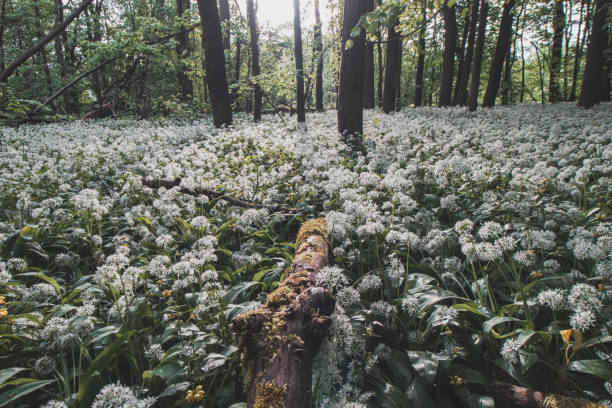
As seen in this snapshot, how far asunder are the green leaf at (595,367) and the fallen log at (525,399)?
24 centimetres

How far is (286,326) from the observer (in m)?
1.88

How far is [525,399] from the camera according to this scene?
69.6 inches

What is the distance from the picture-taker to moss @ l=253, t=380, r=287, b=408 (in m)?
1.55

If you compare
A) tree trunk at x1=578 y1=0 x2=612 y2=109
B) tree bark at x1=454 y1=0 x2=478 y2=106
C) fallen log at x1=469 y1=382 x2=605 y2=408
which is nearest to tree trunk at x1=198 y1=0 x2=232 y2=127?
fallen log at x1=469 y1=382 x2=605 y2=408

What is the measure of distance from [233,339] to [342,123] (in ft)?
25.9

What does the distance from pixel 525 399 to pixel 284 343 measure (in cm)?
147

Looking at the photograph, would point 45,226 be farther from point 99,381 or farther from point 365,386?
point 365,386

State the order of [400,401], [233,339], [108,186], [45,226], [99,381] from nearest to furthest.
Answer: [400,401] < [99,381] < [233,339] < [45,226] < [108,186]

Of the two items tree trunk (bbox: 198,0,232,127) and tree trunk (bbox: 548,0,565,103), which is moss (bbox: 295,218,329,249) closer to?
tree trunk (bbox: 198,0,232,127)

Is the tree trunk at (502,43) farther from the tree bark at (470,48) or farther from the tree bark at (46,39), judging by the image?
the tree bark at (46,39)

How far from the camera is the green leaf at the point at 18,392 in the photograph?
5.75 feet

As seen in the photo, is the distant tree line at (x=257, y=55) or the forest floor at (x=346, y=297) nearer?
the forest floor at (x=346, y=297)

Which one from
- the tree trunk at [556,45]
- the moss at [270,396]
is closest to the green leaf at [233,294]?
the moss at [270,396]

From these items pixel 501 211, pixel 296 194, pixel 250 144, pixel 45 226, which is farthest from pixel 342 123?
pixel 45 226
